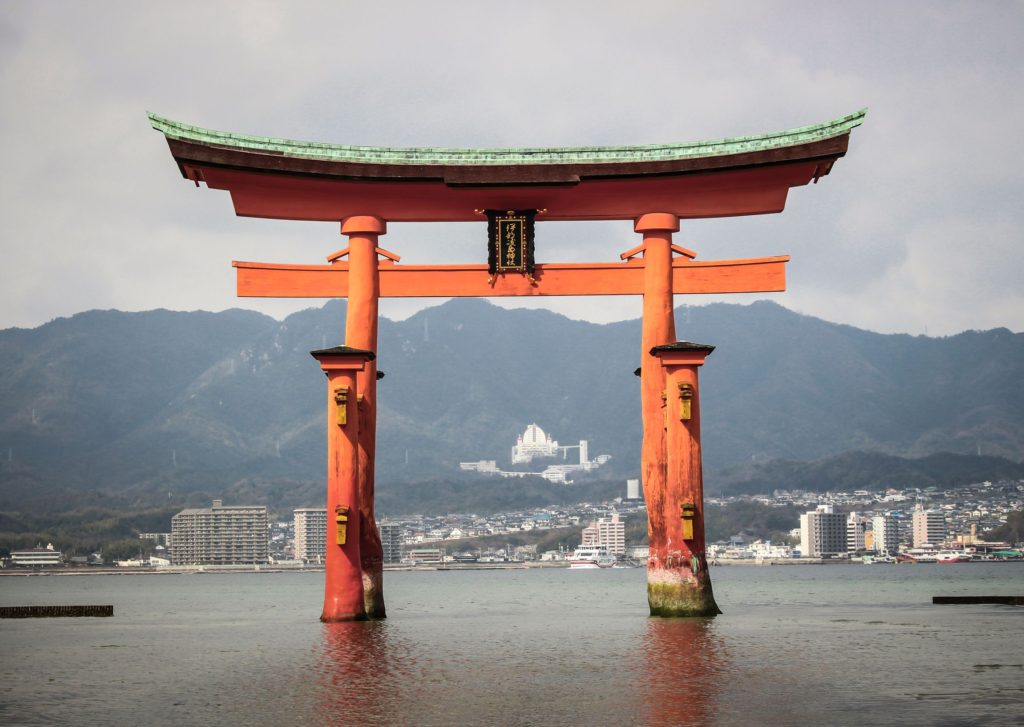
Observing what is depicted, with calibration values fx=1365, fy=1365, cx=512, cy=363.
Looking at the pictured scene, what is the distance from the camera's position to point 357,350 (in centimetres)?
2634

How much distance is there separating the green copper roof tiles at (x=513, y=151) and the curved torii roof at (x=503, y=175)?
0.02 m

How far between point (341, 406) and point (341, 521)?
7.21 ft

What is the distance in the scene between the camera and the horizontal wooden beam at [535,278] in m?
29.2

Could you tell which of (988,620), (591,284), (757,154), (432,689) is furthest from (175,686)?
(988,620)

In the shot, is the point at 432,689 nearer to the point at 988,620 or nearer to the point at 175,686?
the point at 175,686

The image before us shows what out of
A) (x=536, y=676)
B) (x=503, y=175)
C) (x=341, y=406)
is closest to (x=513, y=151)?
(x=503, y=175)

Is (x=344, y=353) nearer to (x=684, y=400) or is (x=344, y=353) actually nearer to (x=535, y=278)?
(x=535, y=278)

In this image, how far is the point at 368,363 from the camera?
1108 inches

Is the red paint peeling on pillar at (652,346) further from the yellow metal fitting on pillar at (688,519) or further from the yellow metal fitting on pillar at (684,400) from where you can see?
the yellow metal fitting on pillar at (684,400)

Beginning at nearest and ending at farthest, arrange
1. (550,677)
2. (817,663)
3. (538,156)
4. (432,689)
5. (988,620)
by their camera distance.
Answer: (432,689)
(550,677)
(817,663)
(538,156)
(988,620)

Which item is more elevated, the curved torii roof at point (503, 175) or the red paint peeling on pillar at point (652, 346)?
the curved torii roof at point (503, 175)

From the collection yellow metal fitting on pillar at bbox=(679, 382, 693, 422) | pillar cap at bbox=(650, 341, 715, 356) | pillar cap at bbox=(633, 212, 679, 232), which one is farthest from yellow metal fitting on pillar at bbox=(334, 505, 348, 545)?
pillar cap at bbox=(633, 212, 679, 232)

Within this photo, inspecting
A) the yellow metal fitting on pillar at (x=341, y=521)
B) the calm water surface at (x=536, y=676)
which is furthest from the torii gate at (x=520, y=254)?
the calm water surface at (x=536, y=676)

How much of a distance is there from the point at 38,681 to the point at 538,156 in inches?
565
